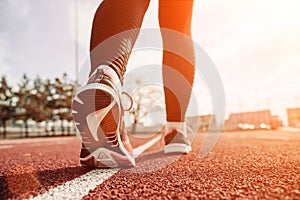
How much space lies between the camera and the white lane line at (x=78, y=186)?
781 millimetres

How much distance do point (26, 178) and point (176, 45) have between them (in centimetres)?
124

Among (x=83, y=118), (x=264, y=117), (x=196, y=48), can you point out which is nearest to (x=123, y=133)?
(x=83, y=118)

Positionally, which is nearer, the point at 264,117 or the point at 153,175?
the point at 153,175

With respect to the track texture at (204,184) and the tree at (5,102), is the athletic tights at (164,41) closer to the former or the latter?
the track texture at (204,184)

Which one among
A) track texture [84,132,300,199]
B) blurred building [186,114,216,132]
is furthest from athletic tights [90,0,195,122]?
track texture [84,132,300,199]

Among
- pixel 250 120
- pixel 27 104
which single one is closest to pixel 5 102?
pixel 27 104

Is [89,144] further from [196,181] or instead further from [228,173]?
[228,173]

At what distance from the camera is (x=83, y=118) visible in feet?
3.46

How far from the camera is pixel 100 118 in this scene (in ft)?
3.51

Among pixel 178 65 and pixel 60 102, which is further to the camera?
pixel 60 102

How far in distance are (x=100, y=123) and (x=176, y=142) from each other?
847mm

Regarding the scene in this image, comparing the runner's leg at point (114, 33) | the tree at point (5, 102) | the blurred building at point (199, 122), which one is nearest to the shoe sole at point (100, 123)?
the runner's leg at point (114, 33)

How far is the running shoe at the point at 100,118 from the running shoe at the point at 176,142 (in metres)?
0.64

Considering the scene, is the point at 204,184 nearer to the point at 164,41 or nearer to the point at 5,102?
the point at 164,41
